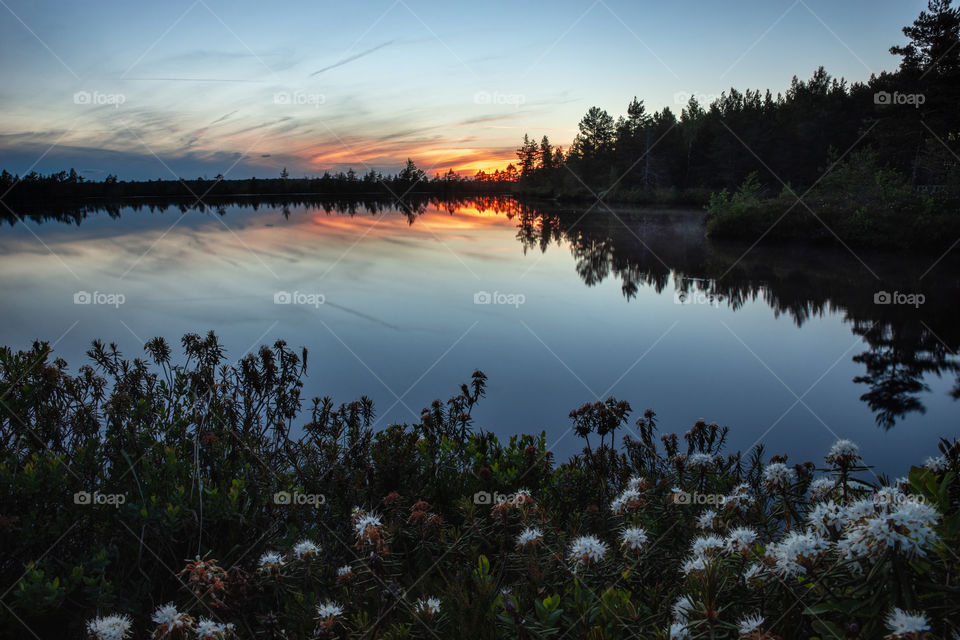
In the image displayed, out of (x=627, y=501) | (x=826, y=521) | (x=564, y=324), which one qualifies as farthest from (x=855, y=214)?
(x=826, y=521)

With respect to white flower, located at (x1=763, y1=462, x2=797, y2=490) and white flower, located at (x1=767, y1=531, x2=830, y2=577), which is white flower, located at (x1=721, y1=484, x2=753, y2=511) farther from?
white flower, located at (x1=767, y1=531, x2=830, y2=577)

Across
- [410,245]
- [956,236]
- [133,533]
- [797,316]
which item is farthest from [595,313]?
[956,236]

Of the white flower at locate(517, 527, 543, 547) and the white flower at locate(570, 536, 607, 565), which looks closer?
the white flower at locate(570, 536, 607, 565)

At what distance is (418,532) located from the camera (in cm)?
304
